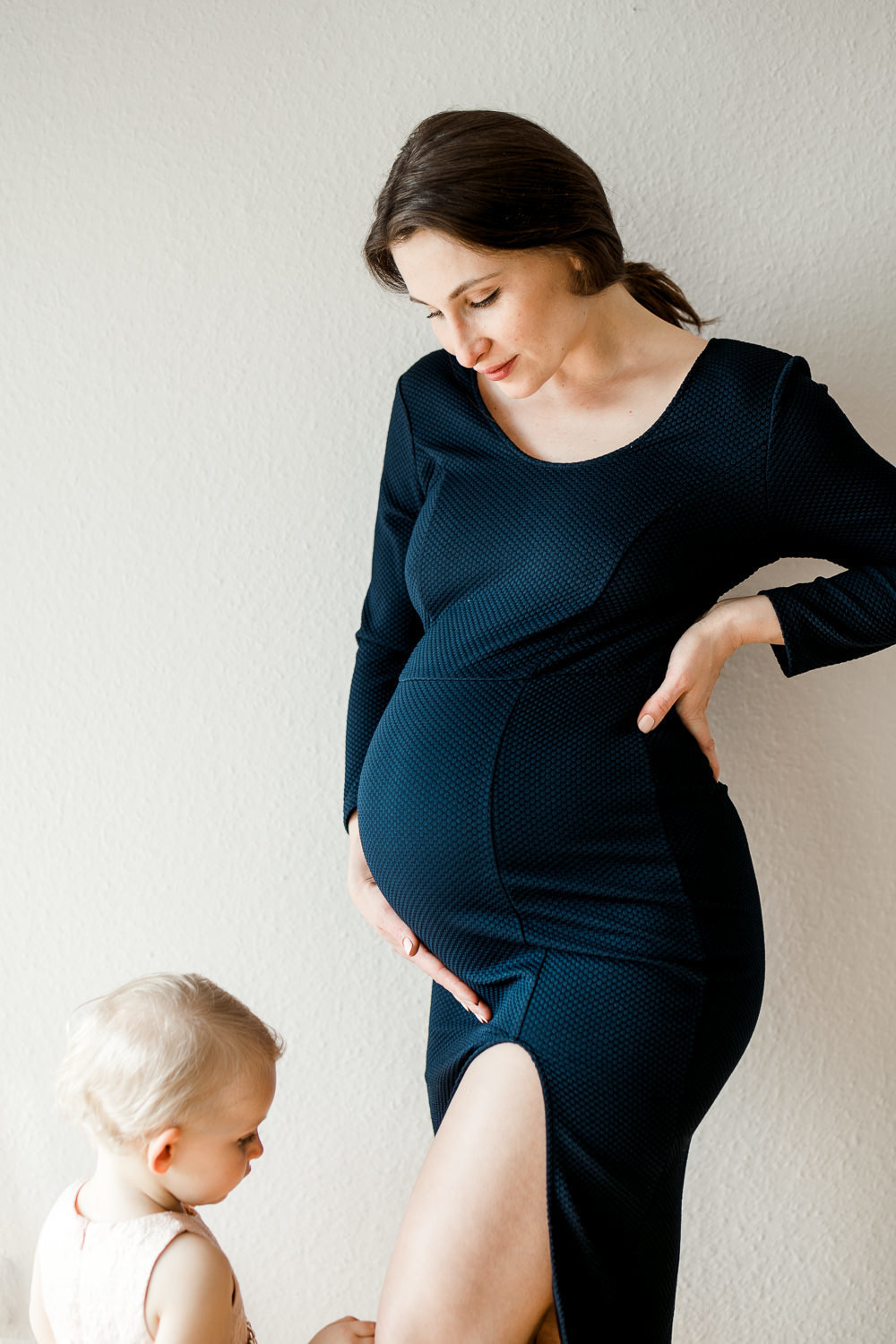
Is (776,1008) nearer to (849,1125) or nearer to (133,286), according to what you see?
(849,1125)

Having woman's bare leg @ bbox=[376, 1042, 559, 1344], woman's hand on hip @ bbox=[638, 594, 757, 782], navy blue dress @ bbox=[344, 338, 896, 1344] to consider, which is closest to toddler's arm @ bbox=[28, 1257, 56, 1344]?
woman's bare leg @ bbox=[376, 1042, 559, 1344]

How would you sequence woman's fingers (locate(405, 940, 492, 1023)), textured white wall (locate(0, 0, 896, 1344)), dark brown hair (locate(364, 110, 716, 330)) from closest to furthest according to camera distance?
dark brown hair (locate(364, 110, 716, 330))
woman's fingers (locate(405, 940, 492, 1023))
textured white wall (locate(0, 0, 896, 1344))

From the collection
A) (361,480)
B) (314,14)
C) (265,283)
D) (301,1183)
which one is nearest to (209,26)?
(314,14)

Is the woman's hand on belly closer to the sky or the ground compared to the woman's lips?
closer to the ground

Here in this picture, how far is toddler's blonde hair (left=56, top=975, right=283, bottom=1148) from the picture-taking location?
102 centimetres

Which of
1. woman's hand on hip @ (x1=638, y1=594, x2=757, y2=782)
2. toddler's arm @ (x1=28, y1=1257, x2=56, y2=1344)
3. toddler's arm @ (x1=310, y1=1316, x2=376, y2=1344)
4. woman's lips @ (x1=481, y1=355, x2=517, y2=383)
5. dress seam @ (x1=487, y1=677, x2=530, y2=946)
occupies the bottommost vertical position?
toddler's arm @ (x1=310, y1=1316, x2=376, y2=1344)

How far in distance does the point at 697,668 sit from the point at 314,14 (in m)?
0.98

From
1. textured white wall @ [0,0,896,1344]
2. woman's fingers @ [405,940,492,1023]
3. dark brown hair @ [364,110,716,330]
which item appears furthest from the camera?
textured white wall @ [0,0,896,1344]

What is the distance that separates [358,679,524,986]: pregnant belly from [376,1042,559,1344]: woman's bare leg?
0.13m

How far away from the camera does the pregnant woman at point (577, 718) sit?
38.7 inches

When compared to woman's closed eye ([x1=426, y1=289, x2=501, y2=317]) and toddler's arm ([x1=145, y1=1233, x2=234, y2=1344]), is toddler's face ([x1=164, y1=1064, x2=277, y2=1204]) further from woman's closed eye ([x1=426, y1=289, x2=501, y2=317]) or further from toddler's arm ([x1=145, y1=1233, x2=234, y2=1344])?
woman's closed eye ([x1=426, y1=289, x2=501, y2=317])

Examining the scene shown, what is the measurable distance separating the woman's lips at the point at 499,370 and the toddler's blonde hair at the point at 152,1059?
683 millimetres

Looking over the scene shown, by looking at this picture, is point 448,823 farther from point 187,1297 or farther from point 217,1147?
point 187,1297

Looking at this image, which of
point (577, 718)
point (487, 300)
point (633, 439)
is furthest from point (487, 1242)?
point (487, 300)
